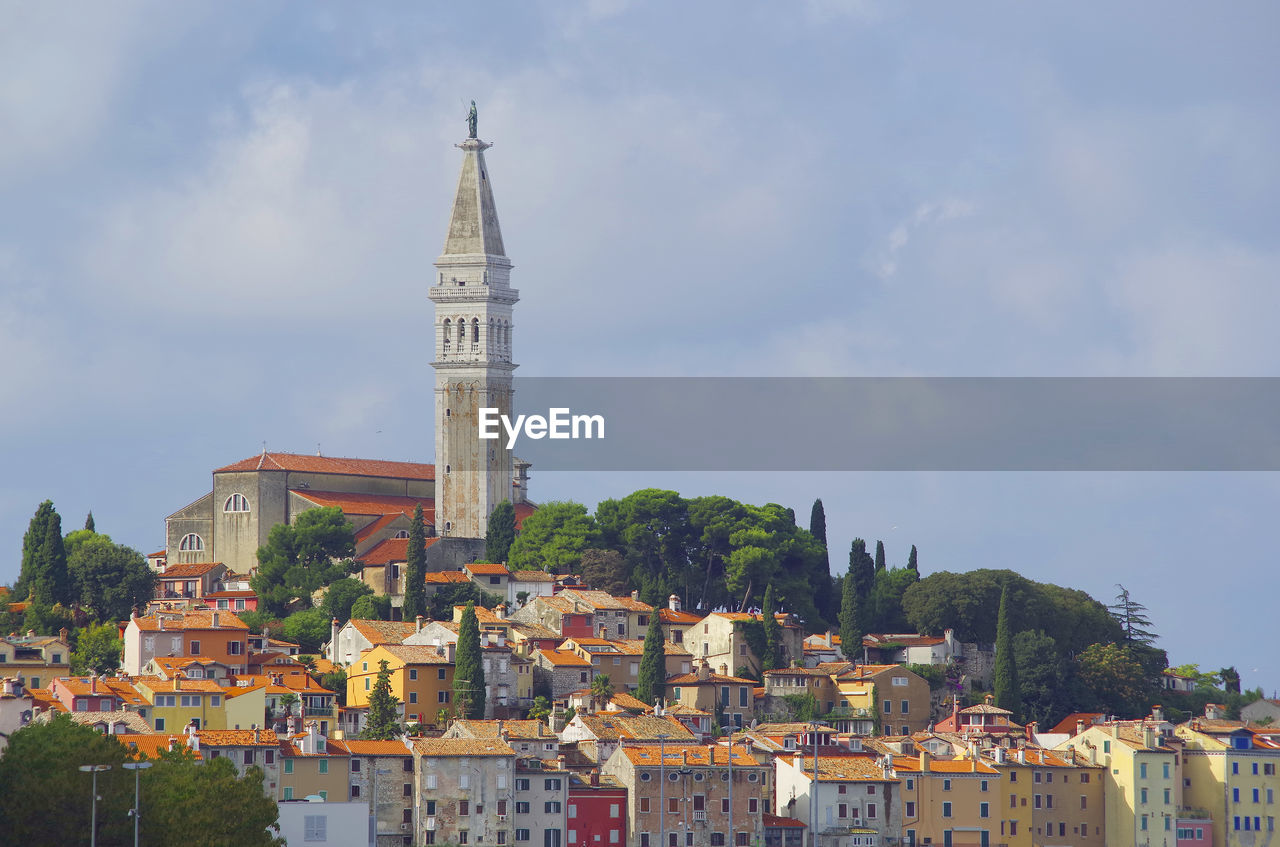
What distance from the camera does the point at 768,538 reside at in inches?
4368

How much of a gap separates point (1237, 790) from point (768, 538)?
77.4 ft

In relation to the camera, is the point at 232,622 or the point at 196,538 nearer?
the point at 232,622

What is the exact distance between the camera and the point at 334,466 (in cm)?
12194

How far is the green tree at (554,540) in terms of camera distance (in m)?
112

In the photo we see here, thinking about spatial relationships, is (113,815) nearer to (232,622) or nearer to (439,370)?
(232,622)

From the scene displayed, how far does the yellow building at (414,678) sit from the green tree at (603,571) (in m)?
14.9

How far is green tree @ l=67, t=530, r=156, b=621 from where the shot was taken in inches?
4178

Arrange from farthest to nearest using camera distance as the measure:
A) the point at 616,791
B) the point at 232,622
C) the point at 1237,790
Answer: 1. the point at 232,622
2. the point at 1237,790
3. the point at 616,791

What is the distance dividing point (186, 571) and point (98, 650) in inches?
613

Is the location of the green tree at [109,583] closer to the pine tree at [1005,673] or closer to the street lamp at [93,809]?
the pine tree at [1005,673]

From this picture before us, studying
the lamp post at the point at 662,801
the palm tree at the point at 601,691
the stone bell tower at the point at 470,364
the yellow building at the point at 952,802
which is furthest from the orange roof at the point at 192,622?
the yellow building at the point at 952,802

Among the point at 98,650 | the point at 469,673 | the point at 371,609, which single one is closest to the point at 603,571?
the point at 371,609

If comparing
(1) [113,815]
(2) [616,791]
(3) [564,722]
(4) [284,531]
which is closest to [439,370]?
(4) [284,531]

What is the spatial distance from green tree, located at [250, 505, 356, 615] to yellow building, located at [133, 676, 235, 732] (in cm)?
2031
